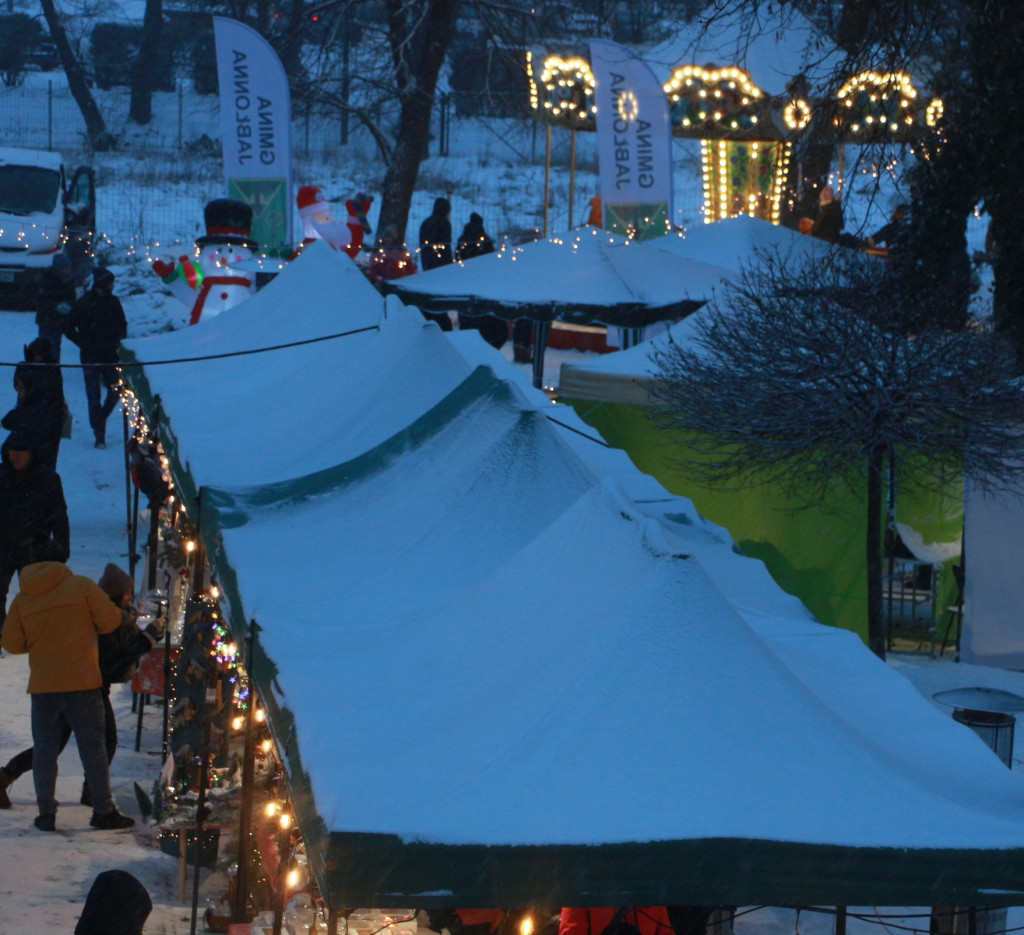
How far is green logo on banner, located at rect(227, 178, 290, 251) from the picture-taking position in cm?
1647

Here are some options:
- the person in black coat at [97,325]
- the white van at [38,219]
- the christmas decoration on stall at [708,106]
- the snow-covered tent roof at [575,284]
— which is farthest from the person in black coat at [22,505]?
the christmas decoration on stall at [708,106]

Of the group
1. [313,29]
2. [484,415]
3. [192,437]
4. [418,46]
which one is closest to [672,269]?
[192,437]

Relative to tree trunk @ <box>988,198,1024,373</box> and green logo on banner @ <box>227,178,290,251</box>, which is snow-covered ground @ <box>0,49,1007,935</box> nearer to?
green logo on banner @ <box>227,178,290,251</box>

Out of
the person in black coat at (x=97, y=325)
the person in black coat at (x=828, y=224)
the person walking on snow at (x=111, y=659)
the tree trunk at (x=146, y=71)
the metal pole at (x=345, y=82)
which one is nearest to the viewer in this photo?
the person walking on snow at (x=111, y=659)

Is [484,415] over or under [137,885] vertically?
over

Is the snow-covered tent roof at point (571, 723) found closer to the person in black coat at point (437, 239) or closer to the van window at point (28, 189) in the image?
the person in black coat at point (437, 239)

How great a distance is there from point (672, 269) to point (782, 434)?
6.50 meters

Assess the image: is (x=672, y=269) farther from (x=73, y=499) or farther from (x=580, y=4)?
(x=580, y=4)

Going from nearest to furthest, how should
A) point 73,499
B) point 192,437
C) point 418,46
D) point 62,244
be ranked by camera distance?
point 192,437 → point 73,499 → point 62,244 → point 418,46

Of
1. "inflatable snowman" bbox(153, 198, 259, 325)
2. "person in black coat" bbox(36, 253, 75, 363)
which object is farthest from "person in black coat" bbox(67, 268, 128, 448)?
"person in black coat" bbox(36, 253, 75, 363)

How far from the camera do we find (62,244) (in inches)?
827

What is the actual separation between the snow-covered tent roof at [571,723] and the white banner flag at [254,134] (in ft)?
35.8

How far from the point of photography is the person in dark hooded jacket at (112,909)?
12.4ft

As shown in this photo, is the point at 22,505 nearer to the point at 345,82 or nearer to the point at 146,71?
the point at 345,82
